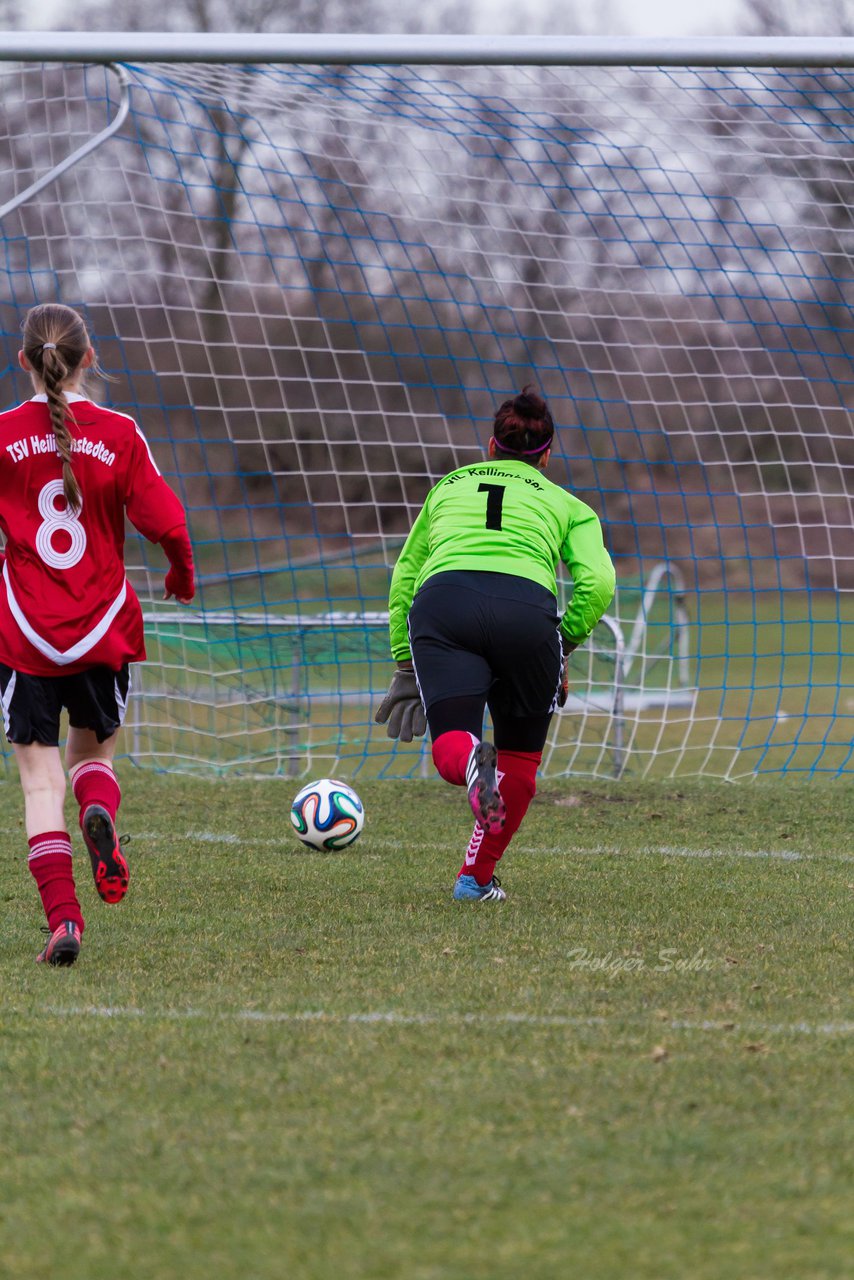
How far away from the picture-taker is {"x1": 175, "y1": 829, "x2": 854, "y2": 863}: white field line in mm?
5777

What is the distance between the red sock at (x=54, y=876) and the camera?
393 centimetres

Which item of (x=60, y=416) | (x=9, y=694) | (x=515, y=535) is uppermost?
(x=60, y=416)

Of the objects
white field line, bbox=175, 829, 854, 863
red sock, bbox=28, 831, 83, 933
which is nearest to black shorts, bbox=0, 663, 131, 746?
red sock, bbox=28, 831, 83, 933

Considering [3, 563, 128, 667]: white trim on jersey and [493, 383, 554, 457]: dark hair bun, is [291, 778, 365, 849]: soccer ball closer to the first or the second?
[493, 383, 554, 457]: dark hair bun

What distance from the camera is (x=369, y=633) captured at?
34.3 feet

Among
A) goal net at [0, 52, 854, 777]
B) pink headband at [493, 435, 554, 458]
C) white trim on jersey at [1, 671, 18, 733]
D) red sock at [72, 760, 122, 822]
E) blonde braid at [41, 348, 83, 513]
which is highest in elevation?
blonde braid at [41, 348, 83, 513]

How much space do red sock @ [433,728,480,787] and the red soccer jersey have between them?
3.30 ft

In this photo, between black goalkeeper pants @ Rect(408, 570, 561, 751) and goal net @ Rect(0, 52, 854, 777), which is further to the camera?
goal net @ Rect(0, 52, 854, 777)

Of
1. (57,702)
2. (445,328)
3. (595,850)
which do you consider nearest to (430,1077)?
(57,702)

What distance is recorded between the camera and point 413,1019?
3373 mm

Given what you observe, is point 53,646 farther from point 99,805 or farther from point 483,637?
point 483,637

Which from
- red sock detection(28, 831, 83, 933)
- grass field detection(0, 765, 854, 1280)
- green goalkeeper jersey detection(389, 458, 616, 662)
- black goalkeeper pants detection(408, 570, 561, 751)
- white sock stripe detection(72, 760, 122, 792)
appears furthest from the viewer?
green goalkeeper jersey detection(389, 458, 616, 662)

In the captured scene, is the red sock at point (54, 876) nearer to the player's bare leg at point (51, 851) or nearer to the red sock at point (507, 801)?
the player's bare leg at point (51, 851)

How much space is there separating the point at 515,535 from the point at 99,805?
155cm
